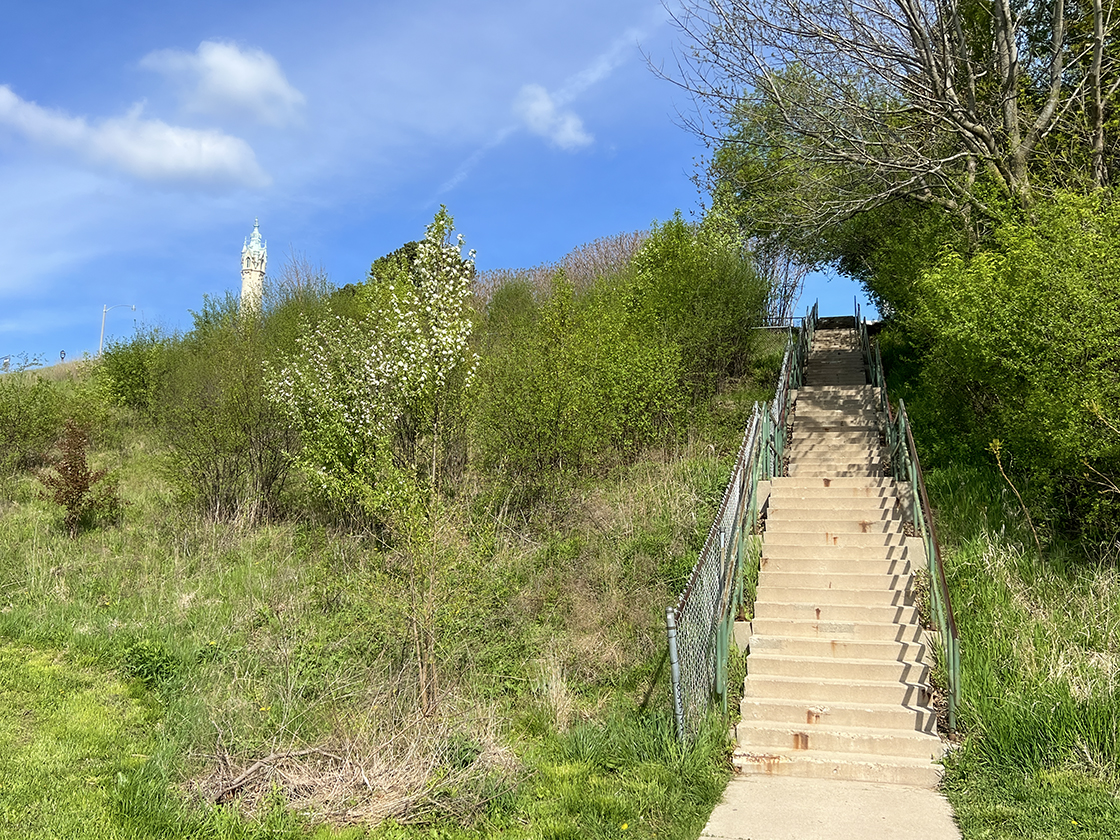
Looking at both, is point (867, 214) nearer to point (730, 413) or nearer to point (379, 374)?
point (730, 413)

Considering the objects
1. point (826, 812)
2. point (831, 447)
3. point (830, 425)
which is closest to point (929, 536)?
point (826, 812)

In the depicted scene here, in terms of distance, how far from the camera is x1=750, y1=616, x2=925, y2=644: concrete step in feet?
30.1

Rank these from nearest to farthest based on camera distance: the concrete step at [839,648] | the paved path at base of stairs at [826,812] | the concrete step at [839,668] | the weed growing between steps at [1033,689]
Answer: the paved path at base of stairs at [826,812] → the weed growing between steps at [1033,689] → the concrete step at [839,668] → the concrete step at [839,648]

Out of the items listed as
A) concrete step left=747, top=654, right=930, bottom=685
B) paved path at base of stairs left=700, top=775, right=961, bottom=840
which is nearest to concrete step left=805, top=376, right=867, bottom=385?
concrete step left=747, top=654, right=930, bottom=685

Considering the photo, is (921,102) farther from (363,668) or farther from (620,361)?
(363,668)

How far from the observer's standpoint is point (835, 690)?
8492 mm

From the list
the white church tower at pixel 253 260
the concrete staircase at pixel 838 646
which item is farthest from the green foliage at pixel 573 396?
the white church tower at pixel 253 260

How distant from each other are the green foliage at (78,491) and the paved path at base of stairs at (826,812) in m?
15.2

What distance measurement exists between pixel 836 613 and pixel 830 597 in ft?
1.09

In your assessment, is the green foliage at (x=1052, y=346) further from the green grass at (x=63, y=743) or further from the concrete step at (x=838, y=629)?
the green grass at (x=63, y=743)

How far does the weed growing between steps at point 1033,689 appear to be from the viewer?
6215 mm

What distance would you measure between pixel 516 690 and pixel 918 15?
46.0ft

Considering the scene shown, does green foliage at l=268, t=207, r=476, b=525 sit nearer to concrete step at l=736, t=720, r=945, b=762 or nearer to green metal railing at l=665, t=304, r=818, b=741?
green metal railing at l=665, t=304, r=818, b=741

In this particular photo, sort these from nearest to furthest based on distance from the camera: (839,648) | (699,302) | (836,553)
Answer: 1. (839,648)
2. (836,553)
3. (699,302)
